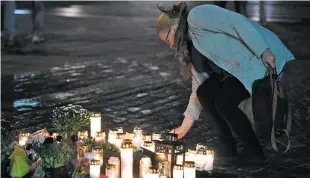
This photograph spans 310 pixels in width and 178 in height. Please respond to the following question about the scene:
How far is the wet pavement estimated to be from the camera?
690 cm

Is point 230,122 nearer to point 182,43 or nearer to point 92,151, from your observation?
point 182,43

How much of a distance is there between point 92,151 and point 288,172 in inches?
66.0

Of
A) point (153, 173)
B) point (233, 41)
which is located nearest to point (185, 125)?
point (233, 41)

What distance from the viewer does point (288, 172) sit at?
5.68 metres

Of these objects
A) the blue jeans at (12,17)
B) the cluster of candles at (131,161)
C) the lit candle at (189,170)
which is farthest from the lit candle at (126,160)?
the blue jeans at (12,17)

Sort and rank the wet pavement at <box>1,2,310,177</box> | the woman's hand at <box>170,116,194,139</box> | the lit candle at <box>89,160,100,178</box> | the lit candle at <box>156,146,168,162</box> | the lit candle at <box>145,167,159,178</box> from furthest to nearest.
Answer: the wet pavement at <box>1,2,310,177</box>
the woman's hand at <box>170,116,194,139</box>
the lit candle at <box>156,146,168,162</box>
the lit candle at <box>89,160,100,178</box>
the lit candle at <box>145,167,159,178</box>

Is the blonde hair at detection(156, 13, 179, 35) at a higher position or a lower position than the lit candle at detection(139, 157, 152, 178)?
higher

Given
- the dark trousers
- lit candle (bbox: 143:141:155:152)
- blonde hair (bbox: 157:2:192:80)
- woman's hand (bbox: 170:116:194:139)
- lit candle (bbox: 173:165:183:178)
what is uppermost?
blonde hair (bbox: 157:2:192:80)

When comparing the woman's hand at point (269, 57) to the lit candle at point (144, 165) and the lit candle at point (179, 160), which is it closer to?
the lit candle at point (179, 160)

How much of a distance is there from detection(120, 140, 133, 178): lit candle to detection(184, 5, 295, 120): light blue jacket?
111 cm

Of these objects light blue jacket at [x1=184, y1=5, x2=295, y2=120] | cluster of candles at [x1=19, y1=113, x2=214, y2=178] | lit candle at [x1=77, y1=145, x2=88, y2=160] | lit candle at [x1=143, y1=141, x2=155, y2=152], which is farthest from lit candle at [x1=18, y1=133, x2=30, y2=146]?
light blue jacket at [x1=184, y1=5, x2=295, y2=120]

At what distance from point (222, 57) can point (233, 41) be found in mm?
161

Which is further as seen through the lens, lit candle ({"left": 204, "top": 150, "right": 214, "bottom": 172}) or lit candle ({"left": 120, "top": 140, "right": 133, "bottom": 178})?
lit candle ({"left": 204, "top": 150, "right": 214, "bottom": 172})

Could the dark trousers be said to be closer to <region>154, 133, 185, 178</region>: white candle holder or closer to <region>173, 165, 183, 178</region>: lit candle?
<region>154, 133, 185, 178</region>: white candle holder
